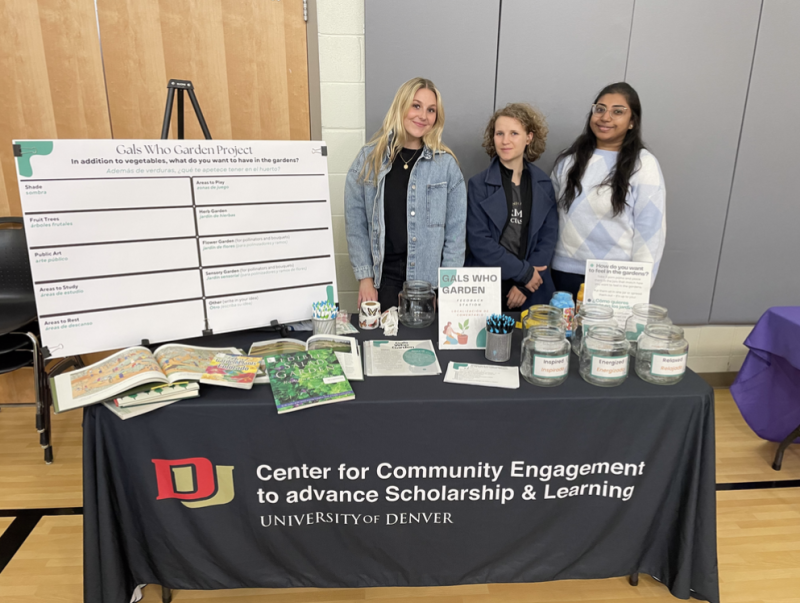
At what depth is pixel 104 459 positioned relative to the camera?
4.21 feet

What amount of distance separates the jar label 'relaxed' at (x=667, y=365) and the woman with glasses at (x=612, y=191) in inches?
33.0

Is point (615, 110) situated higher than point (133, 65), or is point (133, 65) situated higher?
point (133, 65)

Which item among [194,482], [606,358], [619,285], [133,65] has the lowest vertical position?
[194,482]

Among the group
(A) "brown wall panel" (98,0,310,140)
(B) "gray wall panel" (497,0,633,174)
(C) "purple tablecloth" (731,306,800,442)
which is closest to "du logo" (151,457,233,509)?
(A) "brown wall panel" (98,0,310,140)

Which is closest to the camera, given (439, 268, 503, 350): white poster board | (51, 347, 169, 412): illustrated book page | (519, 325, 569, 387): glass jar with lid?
(51, 347, 169, 412): illustrated book page

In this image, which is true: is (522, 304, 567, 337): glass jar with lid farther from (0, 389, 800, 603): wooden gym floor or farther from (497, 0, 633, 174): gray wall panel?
(497, 0, 633, 174): gray wall panel

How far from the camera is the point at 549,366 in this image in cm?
133

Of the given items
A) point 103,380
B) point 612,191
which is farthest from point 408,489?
point 612,191

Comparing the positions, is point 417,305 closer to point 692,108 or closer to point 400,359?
point 400,359

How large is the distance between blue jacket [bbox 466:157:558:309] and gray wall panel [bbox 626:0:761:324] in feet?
→ 3.04

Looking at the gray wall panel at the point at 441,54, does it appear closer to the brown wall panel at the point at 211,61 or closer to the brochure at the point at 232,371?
the brown wall panel at the point at 211,61

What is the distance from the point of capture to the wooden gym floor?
5.22 ft

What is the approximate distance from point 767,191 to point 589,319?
2.16 m

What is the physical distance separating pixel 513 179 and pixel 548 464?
1.35m
